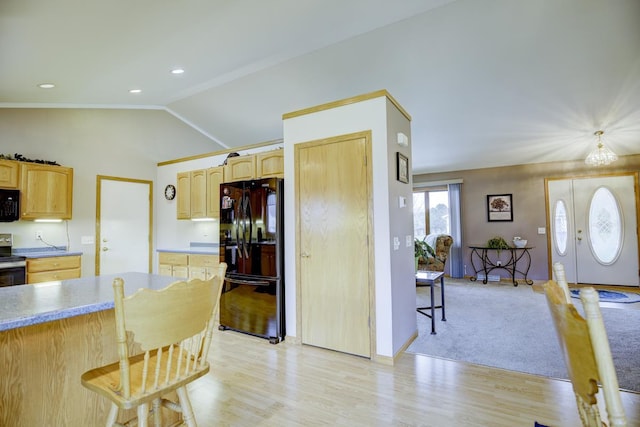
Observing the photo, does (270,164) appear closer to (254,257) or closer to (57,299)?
(254,257)

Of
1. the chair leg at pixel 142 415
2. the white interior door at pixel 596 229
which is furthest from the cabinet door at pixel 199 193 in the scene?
the white interior door at pixel 596 229

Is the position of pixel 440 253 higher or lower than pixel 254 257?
lower

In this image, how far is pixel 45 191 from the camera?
427cm

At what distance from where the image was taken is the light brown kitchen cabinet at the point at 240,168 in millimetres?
4144

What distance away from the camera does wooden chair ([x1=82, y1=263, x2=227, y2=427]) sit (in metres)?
1.12

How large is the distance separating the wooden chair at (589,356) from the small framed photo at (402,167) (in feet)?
7.46

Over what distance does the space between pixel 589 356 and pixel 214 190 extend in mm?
4668

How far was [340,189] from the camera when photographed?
10.1 ft

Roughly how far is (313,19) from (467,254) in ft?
19.5

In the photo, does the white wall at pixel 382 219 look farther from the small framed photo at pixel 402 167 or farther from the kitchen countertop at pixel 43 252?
the kitchen countertop at pixel 43 252

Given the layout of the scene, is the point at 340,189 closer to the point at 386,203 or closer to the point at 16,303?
the point at 386,203

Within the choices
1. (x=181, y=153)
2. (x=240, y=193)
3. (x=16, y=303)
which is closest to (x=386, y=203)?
(x=240, y=193)

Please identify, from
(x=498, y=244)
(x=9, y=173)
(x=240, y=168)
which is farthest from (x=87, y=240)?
(x=498, y=244)

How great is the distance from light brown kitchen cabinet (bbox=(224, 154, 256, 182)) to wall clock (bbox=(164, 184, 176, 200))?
1.57 meters
